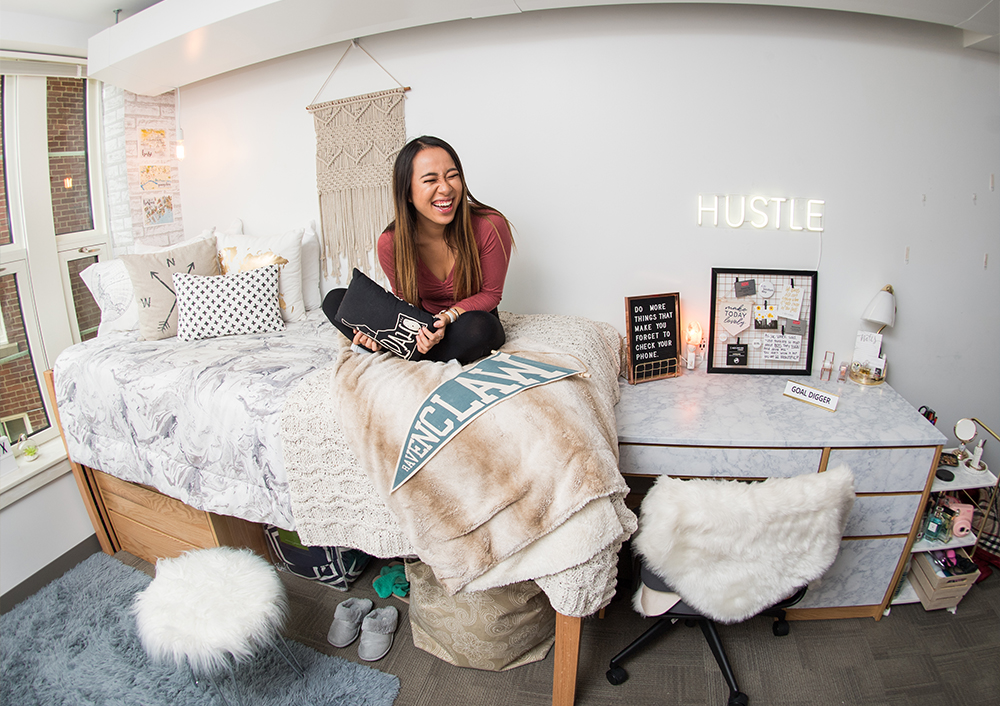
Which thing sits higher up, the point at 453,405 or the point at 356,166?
the point at 356,166

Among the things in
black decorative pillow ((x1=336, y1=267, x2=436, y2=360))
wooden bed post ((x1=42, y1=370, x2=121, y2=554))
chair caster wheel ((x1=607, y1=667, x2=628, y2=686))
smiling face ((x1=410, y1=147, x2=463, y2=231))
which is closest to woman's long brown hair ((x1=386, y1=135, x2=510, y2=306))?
smiling face ((x1=410, y1=147, x2=463, y2=231))

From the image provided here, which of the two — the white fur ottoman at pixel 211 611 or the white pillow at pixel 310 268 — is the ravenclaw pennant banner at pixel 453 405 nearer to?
the white fur ottoman at pixel 211 611

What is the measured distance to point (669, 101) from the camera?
6.54 feet

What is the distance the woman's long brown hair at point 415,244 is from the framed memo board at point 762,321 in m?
1.00

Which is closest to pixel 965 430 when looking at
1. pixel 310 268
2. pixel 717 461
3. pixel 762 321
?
pixel 762 321

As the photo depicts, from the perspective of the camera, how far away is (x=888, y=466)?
5.25ft

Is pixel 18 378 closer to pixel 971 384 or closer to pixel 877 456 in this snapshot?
pixel 877 456

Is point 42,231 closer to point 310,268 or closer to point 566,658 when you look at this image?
point 310,268

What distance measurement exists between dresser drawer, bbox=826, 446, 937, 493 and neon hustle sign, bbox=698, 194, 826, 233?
2.92 feet

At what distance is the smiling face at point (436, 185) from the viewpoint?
66.1 inches

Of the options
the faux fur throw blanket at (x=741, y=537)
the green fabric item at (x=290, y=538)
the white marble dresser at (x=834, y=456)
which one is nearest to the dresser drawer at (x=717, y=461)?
the white marble dresser at (x=834, y=456)

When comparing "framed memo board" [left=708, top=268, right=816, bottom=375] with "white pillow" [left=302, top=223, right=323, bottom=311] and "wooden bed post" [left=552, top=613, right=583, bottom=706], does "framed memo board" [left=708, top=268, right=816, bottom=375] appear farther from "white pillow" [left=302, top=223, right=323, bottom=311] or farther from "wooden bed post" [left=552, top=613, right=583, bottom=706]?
"white pillow" [left=302, top=223, right=323, bottom=311]

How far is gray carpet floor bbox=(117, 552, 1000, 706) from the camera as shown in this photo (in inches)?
60.2

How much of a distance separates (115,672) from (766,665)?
82.0 inches
